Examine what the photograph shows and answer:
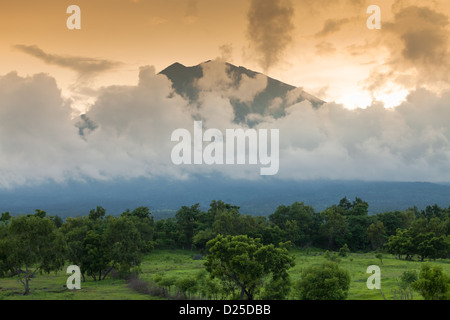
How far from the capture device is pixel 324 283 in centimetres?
→ 2925

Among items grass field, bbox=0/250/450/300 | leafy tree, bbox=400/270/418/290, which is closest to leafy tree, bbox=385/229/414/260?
grass field, bbox=0/250/450/300

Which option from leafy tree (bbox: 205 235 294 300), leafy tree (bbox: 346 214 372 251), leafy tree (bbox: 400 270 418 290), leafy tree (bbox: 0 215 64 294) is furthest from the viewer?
leafy tree (bbox: 346 214 372 251)

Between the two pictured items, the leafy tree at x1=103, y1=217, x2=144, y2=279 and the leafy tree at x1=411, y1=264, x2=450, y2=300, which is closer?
the leafy tree at x1=411, y1=264, x2=450, y2=300

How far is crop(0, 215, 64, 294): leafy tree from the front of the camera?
40156 millimetres

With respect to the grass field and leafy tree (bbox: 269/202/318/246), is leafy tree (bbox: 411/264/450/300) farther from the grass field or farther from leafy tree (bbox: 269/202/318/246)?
leafy tree (bbox: 269/202/318/246)

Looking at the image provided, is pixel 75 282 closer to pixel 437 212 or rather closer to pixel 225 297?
pixel 225 297

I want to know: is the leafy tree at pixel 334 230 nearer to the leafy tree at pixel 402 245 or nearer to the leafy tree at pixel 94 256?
the leafy tree at pixel 402 245

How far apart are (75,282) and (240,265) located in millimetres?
27958

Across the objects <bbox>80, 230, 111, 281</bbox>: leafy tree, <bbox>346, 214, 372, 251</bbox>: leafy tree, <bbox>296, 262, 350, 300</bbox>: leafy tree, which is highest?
<bbox>296, 262, 350, 300</bbox>: leafy tree

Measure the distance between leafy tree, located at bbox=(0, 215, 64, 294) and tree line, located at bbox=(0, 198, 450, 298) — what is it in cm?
10

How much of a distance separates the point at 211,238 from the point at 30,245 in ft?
154

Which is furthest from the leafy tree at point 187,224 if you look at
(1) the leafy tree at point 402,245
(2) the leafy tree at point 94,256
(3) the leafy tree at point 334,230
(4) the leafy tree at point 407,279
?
(4) the leafy tree at point 407,279

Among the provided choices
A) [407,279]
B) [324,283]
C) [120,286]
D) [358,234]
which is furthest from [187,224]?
[324,283]
